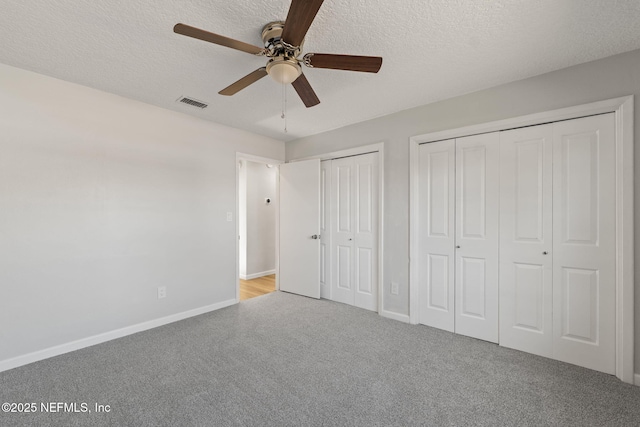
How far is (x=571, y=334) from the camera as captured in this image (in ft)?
7.28

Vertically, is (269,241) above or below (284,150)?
below

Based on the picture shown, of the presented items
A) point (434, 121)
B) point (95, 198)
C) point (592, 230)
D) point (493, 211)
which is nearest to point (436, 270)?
point (493, 211)

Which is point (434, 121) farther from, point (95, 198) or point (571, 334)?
point (95, 198)

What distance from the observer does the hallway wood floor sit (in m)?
4.16

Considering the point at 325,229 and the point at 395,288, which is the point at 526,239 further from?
the point at 325,229

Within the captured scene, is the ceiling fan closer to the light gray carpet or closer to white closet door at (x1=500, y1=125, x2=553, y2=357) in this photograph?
white closet door at (x1=500, y1=125, x2=553, y2=357)

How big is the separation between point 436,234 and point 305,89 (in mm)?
1999

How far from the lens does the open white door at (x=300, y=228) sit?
3.92 m

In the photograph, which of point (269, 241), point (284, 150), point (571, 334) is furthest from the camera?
point (269, 241)

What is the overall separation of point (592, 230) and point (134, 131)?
422cm

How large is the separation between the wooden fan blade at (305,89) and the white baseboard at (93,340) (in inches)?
107

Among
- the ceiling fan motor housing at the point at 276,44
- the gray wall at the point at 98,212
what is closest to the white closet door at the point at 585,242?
the ceiling fan motor housing at the point at 276,44

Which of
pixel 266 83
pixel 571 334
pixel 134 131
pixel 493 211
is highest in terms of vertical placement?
pixel 266 83

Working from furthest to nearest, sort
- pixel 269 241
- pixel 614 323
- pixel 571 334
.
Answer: pixel 269 241, pixel 571 334, pixel 614 323
